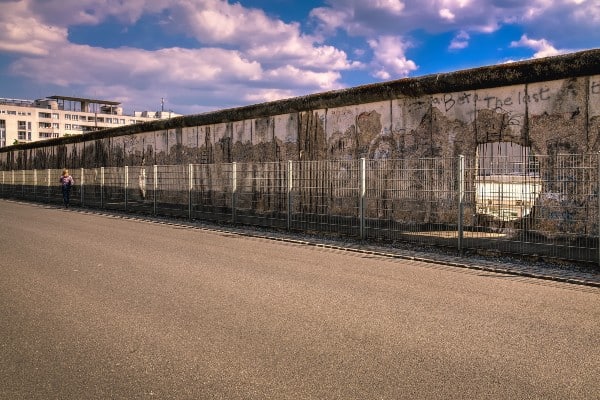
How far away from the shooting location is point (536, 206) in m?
8.53

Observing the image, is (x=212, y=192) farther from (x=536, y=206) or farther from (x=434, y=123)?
(x=536, y=206)

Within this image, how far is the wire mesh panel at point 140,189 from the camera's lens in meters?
17.1

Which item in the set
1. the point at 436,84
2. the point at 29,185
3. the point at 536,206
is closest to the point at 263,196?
the point at 436,84

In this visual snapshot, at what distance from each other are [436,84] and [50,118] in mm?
110060

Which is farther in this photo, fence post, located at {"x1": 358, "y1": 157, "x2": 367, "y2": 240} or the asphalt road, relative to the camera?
fence post, located at {"x1": 358, "y1": 157, "x2": 367, "y2": 240}

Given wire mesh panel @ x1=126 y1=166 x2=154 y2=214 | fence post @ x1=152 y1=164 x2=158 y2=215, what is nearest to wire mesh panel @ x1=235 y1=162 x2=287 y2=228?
fence post @ x1=152 y1=164 x2=158 y2=215

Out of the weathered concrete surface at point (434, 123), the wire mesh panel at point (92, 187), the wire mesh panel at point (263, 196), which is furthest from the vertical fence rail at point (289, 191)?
the wire mesh panel at point (92, 187)

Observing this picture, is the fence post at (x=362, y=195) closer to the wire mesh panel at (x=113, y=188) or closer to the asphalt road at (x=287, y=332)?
the asphalt road at (x=287, y=332)

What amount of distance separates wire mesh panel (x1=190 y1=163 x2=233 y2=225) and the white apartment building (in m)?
88.7

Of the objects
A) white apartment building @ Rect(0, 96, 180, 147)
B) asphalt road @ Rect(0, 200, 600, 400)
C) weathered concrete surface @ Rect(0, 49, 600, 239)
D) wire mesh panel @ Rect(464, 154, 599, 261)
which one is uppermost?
white apartment building @ Rect(0, 96, 180, 147)

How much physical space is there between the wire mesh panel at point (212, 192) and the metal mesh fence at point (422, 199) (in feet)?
0.10

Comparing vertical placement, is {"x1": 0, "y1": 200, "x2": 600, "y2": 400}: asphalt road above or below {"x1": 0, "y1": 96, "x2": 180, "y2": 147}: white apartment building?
below

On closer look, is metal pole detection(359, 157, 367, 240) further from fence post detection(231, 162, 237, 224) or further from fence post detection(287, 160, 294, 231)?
fence post detection(231, 162, 237, 224)

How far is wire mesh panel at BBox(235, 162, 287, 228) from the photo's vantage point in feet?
41.6
